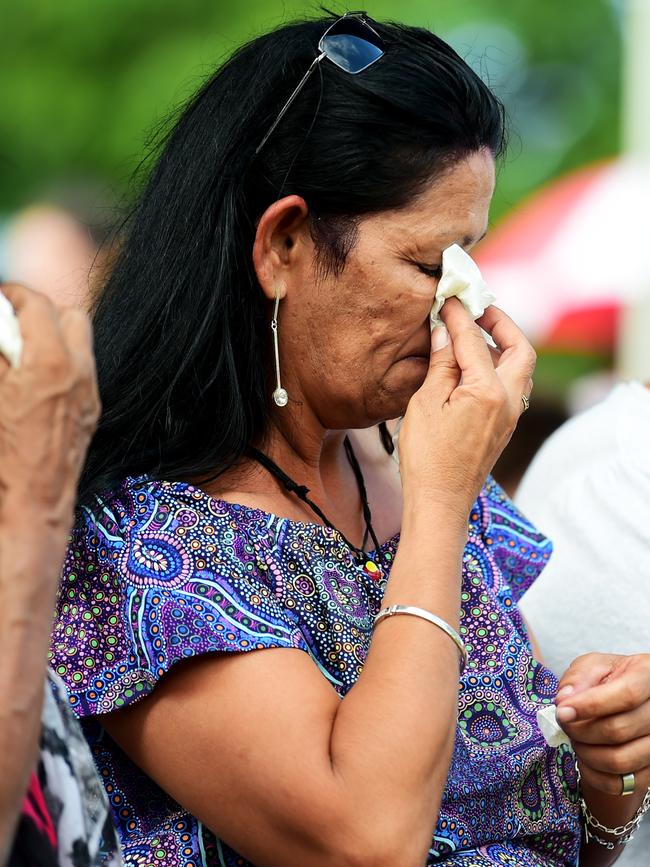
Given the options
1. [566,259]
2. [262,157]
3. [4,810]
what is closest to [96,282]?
[262,157]

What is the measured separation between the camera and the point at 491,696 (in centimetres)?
231

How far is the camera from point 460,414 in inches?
83.0

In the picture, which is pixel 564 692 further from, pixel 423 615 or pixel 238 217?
pixel 238 217

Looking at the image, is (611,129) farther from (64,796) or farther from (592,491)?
(64,796)

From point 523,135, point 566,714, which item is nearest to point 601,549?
point 566,714

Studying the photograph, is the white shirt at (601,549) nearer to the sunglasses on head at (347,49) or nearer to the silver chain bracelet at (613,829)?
the silver chain bracelet at (613,829)

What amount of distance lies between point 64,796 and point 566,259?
270 inches

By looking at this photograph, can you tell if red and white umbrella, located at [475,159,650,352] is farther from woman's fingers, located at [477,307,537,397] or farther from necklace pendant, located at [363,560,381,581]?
necklace pendant, located at [363,560,381,581]

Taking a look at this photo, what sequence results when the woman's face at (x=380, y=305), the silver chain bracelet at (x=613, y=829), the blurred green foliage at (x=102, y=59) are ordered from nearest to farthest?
the woman's face at (x=380, y=305) < the silver chain bracelet at (x=613, y=829) < the blurred green foliage at (x=102, y=59)

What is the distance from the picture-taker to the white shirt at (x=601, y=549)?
108 inches

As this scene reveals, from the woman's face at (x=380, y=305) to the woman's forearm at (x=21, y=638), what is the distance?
→ 3.06 feet

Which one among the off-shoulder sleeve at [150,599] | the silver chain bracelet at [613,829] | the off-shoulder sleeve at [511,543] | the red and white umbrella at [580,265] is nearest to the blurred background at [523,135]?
the red and white umbrella at [580,265]

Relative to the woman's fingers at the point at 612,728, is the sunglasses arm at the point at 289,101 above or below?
above

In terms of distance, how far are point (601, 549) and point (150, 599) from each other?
4.22 feet
